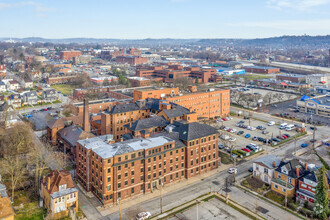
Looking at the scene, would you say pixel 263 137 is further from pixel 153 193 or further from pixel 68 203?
pixel 68 203

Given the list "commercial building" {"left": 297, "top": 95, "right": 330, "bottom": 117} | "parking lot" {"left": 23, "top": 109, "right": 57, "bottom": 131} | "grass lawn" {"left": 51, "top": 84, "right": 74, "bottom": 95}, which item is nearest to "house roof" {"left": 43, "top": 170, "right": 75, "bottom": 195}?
"parking lot" {"left": 23, "top": 109, "right": 57, "bottom": 131}

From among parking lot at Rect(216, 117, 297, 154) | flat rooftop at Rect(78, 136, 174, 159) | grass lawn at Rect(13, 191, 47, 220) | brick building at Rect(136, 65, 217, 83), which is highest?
brick building at Rect(136, 65, 217, 83)

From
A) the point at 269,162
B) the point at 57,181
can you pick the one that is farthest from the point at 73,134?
the point at 269,162

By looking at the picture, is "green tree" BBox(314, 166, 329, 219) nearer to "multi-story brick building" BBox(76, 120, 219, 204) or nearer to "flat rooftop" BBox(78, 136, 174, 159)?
"multi-story brick building" BBox(76, 120, 219, 204)

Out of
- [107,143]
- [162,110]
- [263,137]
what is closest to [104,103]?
[162,110]

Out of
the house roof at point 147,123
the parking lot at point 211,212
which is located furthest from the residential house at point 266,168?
the house roof at point 147,123

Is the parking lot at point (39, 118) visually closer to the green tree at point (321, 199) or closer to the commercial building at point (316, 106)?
the green tree at point (321, 199)
